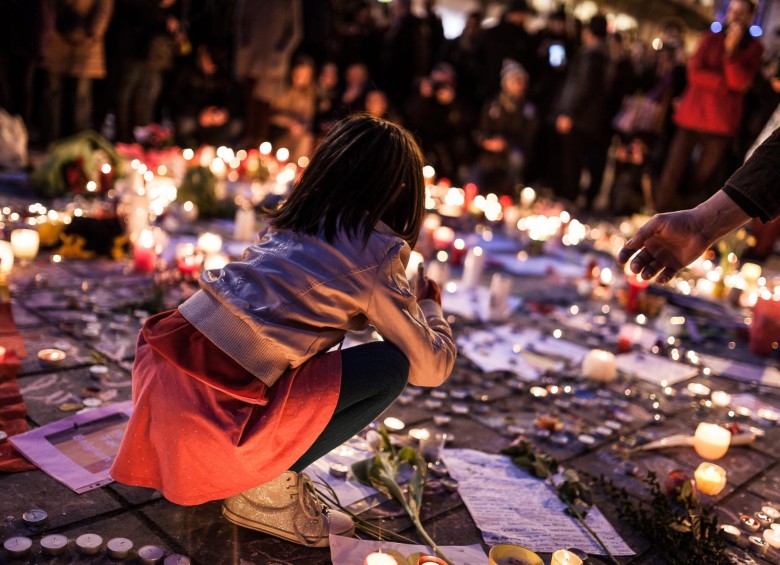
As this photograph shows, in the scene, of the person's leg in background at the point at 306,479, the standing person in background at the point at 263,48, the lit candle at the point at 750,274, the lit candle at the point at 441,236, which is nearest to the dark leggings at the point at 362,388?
the person's leg in background at the point at 306,479

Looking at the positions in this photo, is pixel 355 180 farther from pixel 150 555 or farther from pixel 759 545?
pixel 759 545

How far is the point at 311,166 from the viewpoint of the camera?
1957mm

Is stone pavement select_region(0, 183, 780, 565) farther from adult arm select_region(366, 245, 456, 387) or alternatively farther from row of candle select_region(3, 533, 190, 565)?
adult arm select_region(366, 245, 456, 387)

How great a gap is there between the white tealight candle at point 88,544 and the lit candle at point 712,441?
92.4 inches

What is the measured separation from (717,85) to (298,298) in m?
Result: 6.48

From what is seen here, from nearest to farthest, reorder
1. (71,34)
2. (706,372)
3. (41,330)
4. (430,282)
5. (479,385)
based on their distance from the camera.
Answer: (430,282)
(41,330)
(479,385)
(706,372)
(71,34)

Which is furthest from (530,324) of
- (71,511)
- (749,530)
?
(71,511)

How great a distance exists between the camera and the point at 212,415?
72.4 inches

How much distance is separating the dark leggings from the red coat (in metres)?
6.23

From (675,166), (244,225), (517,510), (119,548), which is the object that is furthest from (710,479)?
(675,166)

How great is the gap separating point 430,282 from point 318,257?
0.48 m

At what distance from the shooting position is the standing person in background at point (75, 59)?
6082 millimetres

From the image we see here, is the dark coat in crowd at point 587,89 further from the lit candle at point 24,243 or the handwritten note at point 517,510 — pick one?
the handwritten note at point 517,510

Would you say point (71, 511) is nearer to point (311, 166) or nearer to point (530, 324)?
point (311, 166)
